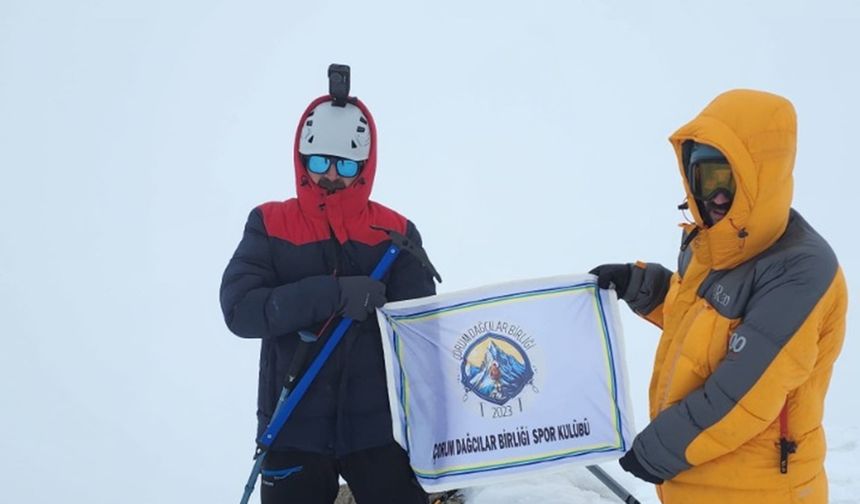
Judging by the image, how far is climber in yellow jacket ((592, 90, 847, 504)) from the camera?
8.88 ft

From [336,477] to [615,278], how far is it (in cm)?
164

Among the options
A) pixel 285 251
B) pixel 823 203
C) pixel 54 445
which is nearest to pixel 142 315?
pixel 54 445

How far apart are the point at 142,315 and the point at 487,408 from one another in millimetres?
96060

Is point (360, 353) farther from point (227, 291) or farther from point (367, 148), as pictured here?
point (367, 148)

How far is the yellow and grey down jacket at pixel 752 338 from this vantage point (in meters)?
2.70

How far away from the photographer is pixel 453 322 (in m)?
3.80

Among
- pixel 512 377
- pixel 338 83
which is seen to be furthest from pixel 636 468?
pixel 338 83

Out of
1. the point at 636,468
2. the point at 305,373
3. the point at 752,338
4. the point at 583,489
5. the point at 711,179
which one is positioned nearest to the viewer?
the point at 752,338

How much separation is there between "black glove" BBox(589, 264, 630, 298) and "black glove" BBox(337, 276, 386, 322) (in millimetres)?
1066

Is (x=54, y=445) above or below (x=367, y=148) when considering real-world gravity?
below

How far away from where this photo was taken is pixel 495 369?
3.78 metres

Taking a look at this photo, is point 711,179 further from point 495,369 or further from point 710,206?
point 495,369

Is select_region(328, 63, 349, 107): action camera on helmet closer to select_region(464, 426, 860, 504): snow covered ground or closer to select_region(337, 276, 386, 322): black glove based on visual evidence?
select_region(337, 276, 386, 322): black glove

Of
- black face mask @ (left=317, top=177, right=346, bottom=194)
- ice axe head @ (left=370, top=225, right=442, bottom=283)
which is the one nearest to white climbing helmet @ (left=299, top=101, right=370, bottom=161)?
black face mask @ (left=317, top=177, right=346, bottom=194)
